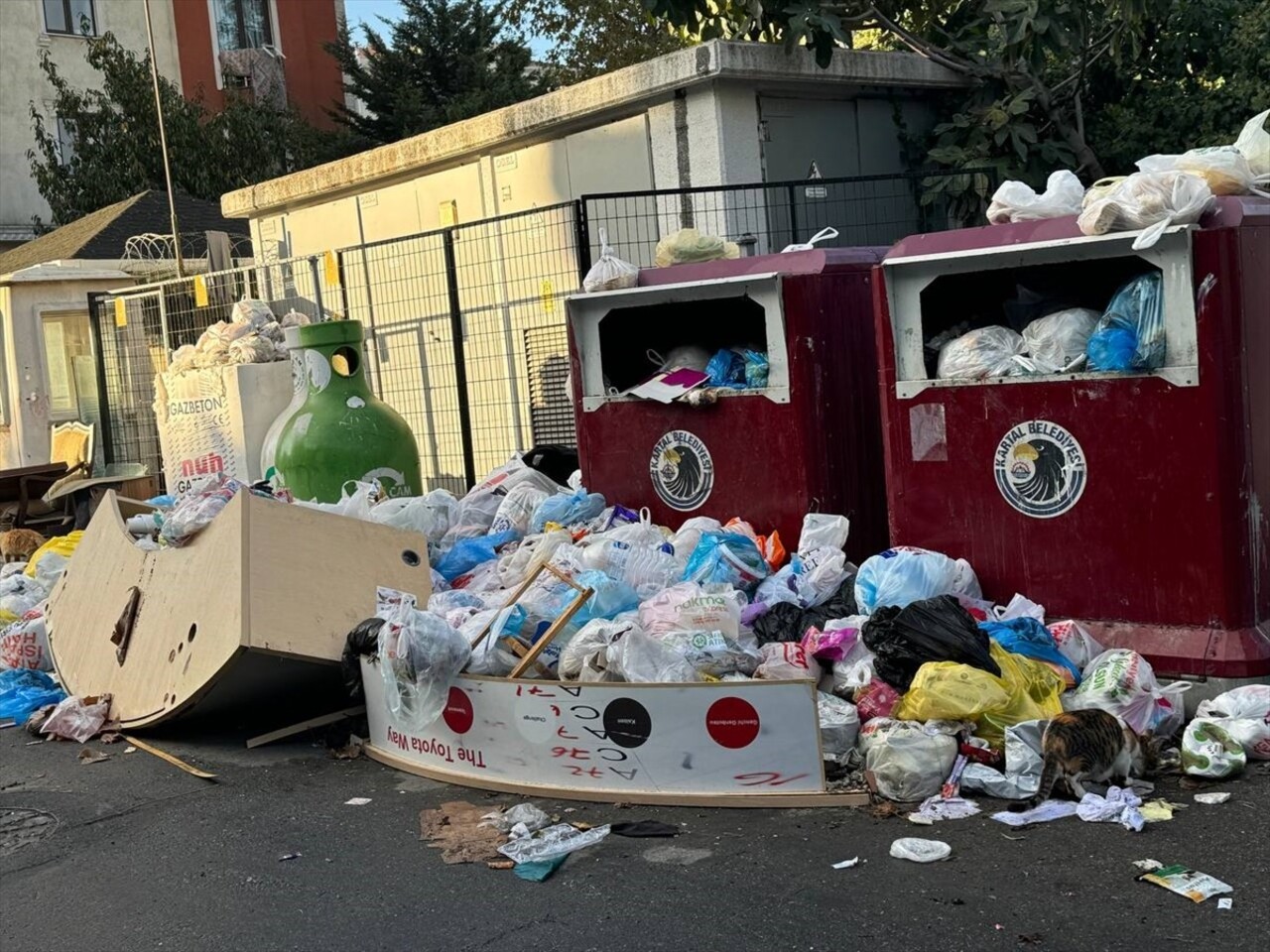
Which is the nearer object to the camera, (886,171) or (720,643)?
(720,643)

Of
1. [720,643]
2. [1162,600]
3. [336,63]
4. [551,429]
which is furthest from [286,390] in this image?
[336,63]

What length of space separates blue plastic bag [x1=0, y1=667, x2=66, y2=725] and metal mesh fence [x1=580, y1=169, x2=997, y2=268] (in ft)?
12.6

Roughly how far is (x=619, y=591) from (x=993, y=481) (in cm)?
142

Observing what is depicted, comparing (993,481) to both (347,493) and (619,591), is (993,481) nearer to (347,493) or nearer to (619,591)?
(619,591)

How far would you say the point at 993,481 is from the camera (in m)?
4.74

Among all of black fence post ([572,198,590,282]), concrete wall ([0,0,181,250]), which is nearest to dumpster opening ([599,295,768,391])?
black fence post ([572,198,590,282])

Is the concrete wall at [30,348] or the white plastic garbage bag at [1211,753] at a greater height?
the concrete wall at [30,348]

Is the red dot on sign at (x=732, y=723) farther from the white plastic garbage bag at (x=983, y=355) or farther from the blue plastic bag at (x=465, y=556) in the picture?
Answer: the blue plastic bag at (x=465, y=556)

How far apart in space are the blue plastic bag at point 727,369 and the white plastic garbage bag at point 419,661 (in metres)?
1.90

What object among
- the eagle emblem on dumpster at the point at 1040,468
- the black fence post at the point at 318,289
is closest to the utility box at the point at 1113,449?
the eagle emblem on dumpster at the point at 1040,468

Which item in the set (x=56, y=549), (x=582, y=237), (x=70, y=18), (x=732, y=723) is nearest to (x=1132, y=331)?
(x=732, y=723)

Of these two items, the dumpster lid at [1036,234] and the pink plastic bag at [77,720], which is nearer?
the dumpster lid at [1036,234]

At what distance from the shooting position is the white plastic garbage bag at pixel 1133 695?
410 centimetres

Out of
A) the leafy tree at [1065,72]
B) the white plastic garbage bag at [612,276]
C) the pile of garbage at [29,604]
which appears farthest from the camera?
the leafy tree at [1065,72]
